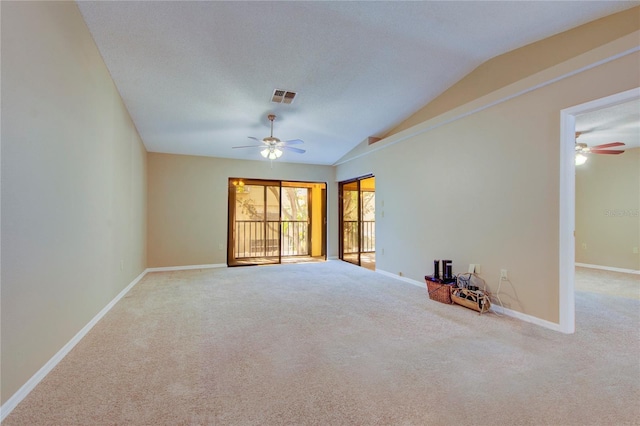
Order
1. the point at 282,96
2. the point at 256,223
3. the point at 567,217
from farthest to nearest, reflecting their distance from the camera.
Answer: the point at 256,223 → the point at 282,96 → the point at 567,217

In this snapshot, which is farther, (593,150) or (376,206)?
(376,206)

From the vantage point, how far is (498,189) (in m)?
3.39

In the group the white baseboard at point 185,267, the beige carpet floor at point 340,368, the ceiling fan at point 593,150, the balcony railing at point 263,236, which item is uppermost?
the ceiling fan at point 593,150

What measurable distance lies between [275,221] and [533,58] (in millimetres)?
6086

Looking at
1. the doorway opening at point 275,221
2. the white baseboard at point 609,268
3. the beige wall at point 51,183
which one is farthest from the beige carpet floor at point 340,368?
the doorway opening at point 275,221

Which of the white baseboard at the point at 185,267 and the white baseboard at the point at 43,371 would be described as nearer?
the white baseboard at the point at 43,371

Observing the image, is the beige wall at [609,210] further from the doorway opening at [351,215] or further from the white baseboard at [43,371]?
the white baseboard at [43,371]

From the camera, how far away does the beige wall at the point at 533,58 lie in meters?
2.53

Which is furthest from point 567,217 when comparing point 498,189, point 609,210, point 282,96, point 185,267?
point 185,267

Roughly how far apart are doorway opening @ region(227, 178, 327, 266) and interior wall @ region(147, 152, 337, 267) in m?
0.24

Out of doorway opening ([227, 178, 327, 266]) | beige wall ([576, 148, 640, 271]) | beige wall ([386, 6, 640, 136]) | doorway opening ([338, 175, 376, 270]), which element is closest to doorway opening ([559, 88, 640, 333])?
beige wall ([386, 6, 640, 136])

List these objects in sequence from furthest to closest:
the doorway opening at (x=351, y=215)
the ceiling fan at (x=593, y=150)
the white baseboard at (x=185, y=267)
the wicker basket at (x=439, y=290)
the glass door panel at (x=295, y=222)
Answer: the glass door panel at (x=295, y=222) → the doorway opening at (x=351, y=215) → the white baseboard at (x=185, y=267) → the ceiling fan at (x=593, y=150) → the wicker basket at (x=439, y=290)

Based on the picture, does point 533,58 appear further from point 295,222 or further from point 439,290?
point 295,222

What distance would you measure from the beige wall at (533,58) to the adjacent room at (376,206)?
0.06ft
